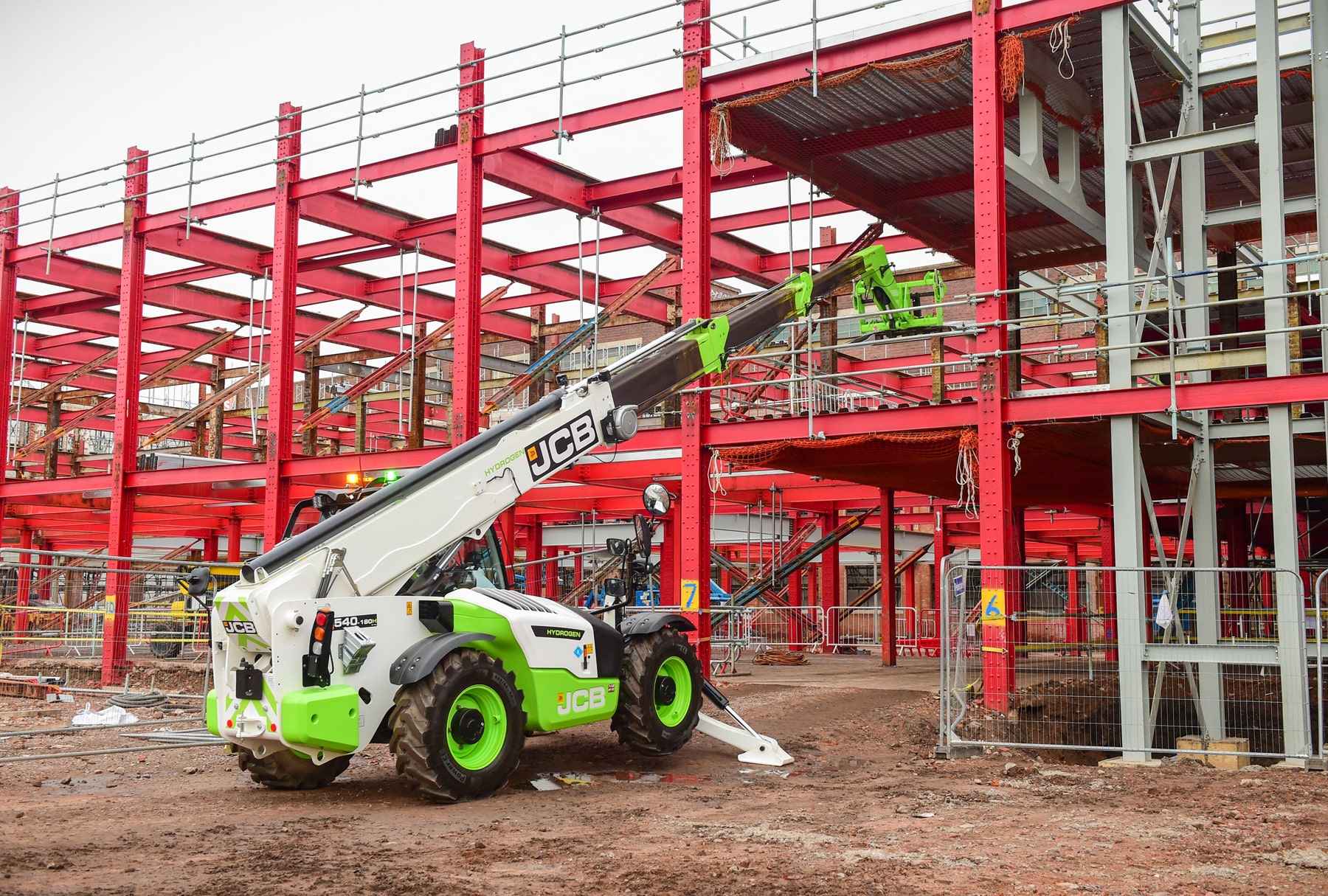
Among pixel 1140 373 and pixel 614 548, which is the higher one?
pixel 1140 373

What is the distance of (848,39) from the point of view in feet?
48.9

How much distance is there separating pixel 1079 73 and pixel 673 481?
1162cm

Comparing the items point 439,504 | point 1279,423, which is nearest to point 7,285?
point 439,504

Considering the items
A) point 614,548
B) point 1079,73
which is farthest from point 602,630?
point 1079,73

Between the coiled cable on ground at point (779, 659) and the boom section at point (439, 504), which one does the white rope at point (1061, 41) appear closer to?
the boom section at point (439, 504)

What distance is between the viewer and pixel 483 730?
30.6 feet

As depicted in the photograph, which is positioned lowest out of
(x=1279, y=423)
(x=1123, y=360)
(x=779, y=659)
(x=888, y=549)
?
(x=779, y=659)

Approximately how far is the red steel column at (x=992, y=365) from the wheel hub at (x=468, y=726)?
6.18m

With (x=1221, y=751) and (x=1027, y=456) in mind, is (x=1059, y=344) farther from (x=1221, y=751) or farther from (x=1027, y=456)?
(x=1221, y=751)

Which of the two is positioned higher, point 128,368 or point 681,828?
Answer: point 128,368

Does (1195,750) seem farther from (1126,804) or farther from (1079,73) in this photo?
(1079,73)

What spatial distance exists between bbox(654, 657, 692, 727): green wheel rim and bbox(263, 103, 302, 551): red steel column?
10.7m

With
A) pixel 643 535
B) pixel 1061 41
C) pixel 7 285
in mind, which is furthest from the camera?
pixel 7 285

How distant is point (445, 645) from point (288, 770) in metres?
1.93
